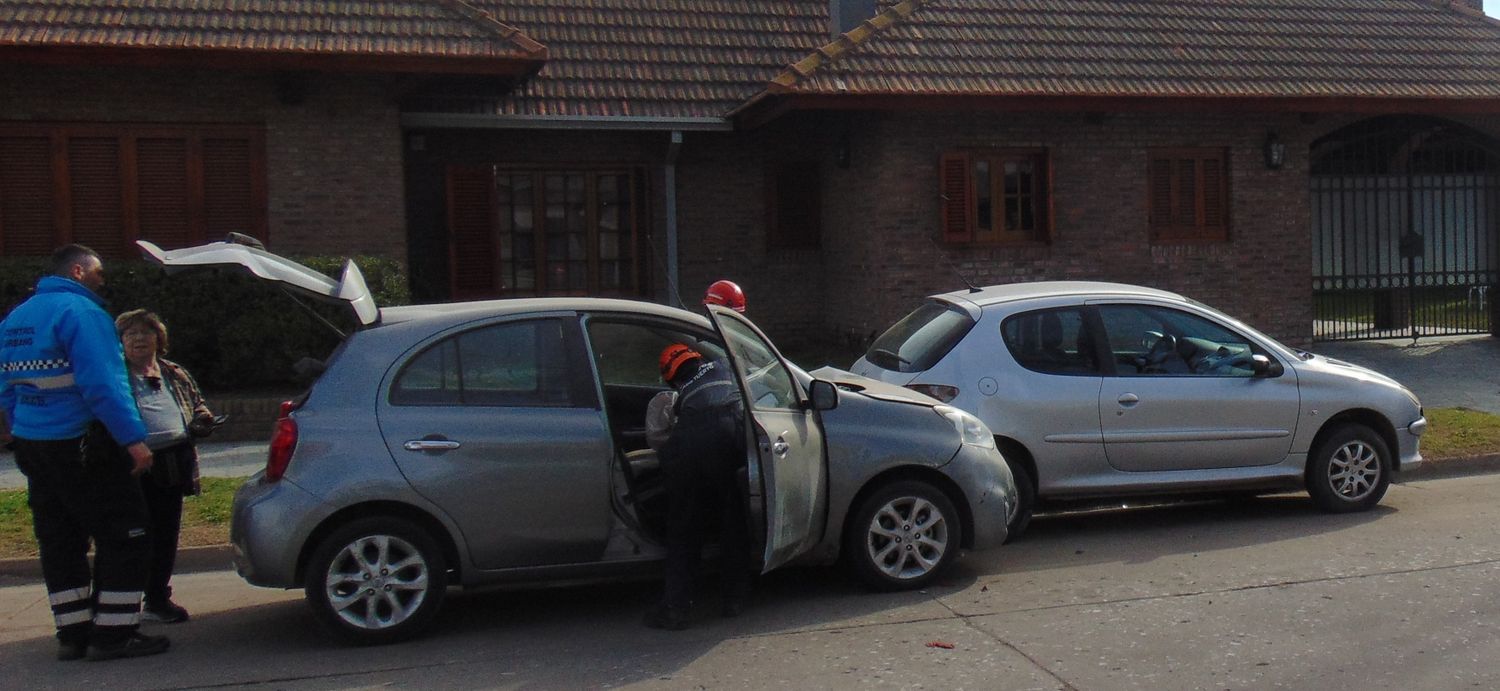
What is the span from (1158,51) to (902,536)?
10.2m

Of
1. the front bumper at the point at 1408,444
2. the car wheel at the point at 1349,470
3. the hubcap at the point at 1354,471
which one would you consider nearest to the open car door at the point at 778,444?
the car wheel at the point at 1349,470

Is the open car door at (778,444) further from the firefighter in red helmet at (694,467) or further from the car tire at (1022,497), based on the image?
the car tire at (1022,497)

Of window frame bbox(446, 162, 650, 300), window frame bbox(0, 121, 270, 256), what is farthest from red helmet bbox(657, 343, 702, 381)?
window frame bbox(446, 162, 650, 300)

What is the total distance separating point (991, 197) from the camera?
1539 centimetres

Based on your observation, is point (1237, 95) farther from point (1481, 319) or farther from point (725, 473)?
point (725, 473)

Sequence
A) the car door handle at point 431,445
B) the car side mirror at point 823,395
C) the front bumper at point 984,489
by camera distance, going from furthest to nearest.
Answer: the front bumper at point 984,489, the car side mirror at point 823,395, the car door handle at point 431,445

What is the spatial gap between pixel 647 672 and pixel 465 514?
1.16 metres

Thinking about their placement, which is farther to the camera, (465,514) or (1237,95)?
(1237,95)

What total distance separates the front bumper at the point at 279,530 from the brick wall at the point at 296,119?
307 inches

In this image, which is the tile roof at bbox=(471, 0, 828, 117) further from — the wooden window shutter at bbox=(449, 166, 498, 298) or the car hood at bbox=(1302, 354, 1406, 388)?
the car hood at bbox=(1302, 354, 1406, 388)

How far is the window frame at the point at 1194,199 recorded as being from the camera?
15.8 m

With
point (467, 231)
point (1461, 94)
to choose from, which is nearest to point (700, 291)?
point (467, 231)

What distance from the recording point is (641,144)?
53.5 ft

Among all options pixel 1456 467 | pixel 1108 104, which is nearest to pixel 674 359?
pixel 1456 467
